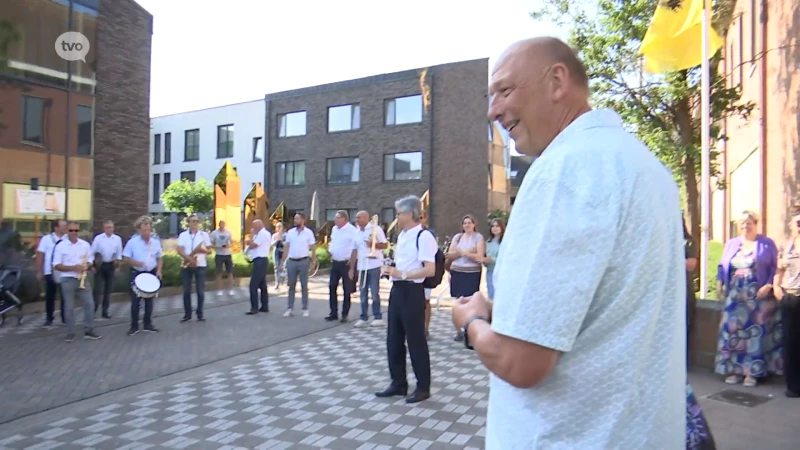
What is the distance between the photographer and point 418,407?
234 inches

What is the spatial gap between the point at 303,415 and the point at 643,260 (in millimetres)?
4950

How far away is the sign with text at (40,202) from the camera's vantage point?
15584mm

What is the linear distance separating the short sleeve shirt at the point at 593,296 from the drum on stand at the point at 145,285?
927 centimetres

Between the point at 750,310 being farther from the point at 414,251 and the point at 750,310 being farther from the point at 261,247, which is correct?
the point at 261,247

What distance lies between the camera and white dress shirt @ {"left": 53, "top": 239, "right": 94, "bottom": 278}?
8.92m

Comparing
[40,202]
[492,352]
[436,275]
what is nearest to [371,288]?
[436,275]

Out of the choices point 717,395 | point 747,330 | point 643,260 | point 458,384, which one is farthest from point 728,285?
point 643,260

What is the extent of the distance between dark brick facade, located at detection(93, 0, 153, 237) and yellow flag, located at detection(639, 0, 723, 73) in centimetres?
1514

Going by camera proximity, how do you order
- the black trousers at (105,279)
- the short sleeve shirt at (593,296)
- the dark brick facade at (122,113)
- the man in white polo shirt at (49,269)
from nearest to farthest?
1. the short sleeve shirt at (593,296)
2. the man in white polo shirt at (49,269)
3. the black trousers at (105,279)
4. the dark brick facade at (122,113)

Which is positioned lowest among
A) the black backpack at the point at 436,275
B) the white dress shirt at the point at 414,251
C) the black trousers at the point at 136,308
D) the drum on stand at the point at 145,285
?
the black trousers at the point at 136,308

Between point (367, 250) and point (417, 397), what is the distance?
17.3 feet

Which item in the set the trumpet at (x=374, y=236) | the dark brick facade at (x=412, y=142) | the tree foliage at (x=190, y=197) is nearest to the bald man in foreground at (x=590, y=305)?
the trumpet at (x=374, y=236)

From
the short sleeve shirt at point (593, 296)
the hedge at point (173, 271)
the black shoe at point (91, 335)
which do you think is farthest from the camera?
the hedge at point (173, 271)

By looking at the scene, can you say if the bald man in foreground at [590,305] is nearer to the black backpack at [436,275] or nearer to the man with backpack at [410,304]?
the man with backpack at [410,304]
